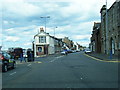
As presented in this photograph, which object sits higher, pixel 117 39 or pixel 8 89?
pixel 117 39

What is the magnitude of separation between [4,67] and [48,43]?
5662 cm

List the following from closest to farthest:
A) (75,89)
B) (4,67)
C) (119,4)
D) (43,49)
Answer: (75,89)
(4,67)
(119,4)
(43,49)

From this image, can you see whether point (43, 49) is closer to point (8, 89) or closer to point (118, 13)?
point (118, 13)

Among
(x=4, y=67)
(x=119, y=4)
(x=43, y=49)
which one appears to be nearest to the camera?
(x=4, y=67)

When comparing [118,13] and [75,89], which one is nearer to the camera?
[75,89]

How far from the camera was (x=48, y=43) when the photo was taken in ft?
239

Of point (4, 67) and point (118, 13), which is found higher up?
point (118, 13)

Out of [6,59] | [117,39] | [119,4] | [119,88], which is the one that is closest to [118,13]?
[119,4]

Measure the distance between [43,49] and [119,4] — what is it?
4187 cm

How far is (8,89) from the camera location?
874cm

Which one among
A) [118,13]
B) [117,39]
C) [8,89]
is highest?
[118,13]

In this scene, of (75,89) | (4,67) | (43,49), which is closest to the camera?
(75,89)

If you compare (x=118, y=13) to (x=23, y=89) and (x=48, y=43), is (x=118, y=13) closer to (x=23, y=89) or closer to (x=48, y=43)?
(x=23, y=89)

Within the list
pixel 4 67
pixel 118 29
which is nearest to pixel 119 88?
pixel 4 67
